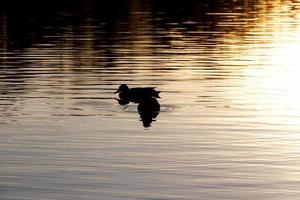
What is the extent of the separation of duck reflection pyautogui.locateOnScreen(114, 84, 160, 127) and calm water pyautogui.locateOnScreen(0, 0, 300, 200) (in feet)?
0.97

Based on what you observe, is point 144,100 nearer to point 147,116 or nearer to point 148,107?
point 148,107

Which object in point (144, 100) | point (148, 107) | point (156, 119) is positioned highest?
point (144, 100)

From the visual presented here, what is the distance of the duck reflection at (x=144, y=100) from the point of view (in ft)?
102

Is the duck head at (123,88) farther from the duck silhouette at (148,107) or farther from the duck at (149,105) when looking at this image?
the duck at (149,105)

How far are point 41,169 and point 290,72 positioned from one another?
71.4ft

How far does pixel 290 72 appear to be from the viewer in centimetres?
4338

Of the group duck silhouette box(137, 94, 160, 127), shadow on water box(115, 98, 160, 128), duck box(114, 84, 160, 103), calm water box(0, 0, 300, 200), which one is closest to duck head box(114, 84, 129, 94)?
duck box(114, 84, 160, 103)

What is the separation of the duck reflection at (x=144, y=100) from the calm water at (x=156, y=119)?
0.30 m

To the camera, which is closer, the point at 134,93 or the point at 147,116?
the point at 147,116

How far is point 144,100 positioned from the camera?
32.1 m

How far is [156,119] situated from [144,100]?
4.80 feet

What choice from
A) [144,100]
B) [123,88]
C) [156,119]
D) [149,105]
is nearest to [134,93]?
[123,88]

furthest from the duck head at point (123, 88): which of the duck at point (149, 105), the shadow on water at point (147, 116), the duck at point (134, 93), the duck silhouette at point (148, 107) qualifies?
the duck at point (149, 105)

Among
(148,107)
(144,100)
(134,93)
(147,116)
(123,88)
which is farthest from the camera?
(123,88)
